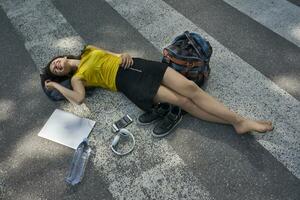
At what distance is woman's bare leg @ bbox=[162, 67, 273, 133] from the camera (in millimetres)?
3416

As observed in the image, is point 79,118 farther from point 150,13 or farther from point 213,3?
point 213,3

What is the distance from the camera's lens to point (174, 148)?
3486mm

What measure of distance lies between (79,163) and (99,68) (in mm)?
993

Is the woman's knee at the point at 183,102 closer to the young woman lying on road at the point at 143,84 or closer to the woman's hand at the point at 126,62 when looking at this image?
the young woman lying on road at the point at 143,84

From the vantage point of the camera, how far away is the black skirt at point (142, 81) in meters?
3.58

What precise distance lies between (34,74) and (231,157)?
2.59 m

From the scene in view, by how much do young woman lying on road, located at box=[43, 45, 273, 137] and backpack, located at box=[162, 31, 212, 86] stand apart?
14 cm

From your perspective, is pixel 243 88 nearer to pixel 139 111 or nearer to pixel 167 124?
pixel 167 124

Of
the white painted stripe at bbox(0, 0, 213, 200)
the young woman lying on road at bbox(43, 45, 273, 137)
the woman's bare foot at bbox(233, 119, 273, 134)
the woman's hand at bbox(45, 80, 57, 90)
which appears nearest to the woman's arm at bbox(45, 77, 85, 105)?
the young woman lying on road at bbox(43, 45, 273, 137)

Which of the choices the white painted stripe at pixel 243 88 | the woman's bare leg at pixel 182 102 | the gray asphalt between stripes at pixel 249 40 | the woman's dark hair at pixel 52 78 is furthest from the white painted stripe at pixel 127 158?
the gray asphalt between stripes at pixel 249 40

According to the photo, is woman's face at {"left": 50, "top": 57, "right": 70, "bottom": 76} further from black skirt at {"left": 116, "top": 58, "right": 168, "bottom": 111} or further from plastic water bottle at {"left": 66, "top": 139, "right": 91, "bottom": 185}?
plastic water bottle at {"left": 66, "top": 139, "right": 91, "bottom": 185}

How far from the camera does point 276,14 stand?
4715mm

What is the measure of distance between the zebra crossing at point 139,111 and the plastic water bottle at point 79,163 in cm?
10

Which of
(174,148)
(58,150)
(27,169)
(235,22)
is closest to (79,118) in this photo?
(58,150)
